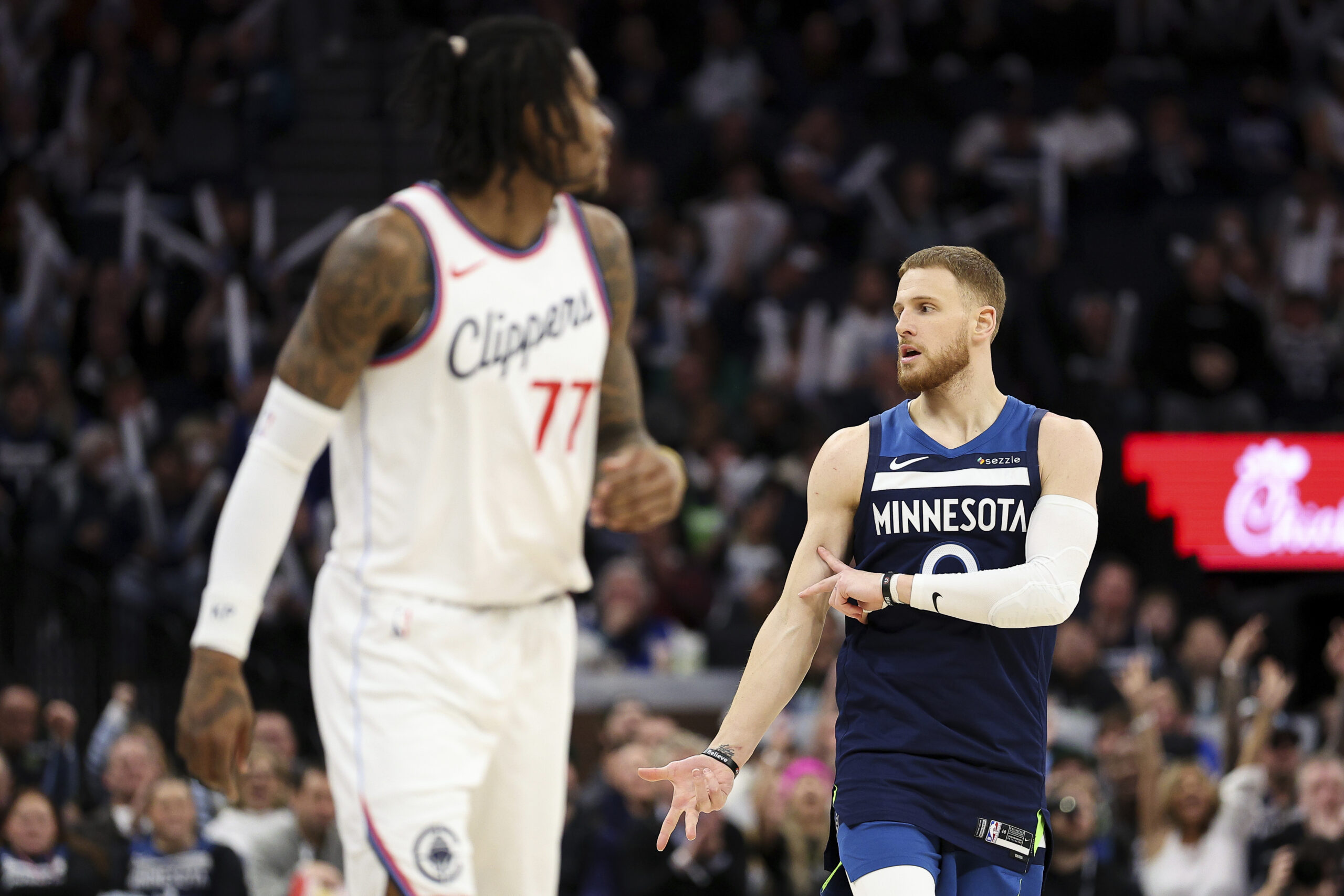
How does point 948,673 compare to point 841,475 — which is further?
point 841,475

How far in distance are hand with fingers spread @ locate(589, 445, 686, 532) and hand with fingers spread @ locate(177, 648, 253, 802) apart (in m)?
0.88

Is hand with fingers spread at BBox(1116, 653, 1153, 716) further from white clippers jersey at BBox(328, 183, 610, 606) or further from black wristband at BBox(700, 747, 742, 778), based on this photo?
white clippers jersey at BBox(328, 183, 610, 606)

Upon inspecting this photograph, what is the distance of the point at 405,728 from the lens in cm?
382

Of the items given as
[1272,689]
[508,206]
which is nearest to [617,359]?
[508,206]

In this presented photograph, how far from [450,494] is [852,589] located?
919mm

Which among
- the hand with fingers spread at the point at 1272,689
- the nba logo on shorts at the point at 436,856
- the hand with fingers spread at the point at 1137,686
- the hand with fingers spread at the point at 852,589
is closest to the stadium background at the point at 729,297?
the hand with fingers spread at the point at 1137,686

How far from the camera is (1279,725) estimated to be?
10195 millimetres

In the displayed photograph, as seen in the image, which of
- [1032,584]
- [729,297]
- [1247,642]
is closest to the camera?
[1032,584]

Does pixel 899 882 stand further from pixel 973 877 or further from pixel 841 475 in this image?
pixel 841 475

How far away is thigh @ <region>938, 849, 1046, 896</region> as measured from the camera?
4.06 meters

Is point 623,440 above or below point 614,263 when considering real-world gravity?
below

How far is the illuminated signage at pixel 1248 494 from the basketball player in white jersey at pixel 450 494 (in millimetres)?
8458

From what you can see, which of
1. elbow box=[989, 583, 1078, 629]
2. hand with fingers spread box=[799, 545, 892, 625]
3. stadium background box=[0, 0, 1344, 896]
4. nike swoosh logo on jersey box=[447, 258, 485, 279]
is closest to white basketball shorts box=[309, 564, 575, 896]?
hand with fingers spread box=[799, 545, 892, 625]

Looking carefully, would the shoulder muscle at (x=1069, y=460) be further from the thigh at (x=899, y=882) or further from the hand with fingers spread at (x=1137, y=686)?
the hand with fingers spread at (x=1137, y=686)
